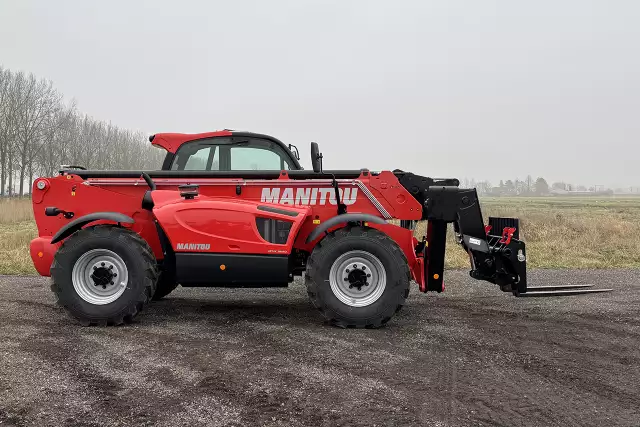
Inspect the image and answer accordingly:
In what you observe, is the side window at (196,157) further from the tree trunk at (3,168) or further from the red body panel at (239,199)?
the tree trunk at (3,168)

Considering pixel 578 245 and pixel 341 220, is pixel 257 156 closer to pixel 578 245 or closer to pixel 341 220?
pixel 341 220

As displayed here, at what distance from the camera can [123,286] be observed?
554cm

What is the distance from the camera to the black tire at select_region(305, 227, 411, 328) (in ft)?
17.6

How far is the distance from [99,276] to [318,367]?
2.95 metres

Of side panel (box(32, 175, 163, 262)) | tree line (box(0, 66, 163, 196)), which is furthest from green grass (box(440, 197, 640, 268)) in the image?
tree line (box(0, 66, 163, 196))

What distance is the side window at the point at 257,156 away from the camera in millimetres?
6762

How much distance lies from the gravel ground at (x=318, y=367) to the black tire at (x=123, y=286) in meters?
0.22

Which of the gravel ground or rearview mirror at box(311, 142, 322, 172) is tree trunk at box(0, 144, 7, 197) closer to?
the gravel ground

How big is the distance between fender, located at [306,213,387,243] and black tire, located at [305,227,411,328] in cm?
25

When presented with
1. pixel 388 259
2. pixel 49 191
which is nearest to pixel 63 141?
pixel 49 191

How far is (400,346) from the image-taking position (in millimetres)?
4746

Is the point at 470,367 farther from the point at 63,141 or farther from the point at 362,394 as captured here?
the point at 63,141

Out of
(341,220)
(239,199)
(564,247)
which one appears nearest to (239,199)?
(239,199)

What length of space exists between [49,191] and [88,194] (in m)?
0.48
